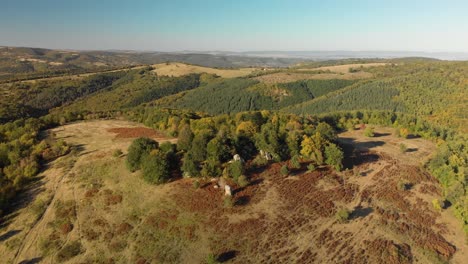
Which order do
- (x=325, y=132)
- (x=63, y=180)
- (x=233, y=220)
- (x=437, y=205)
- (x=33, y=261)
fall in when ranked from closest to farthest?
(x=33, y=261) < (x=233, y=220) < (x=437, y=205) < (x=63, y=180) < (x=325, y=132)

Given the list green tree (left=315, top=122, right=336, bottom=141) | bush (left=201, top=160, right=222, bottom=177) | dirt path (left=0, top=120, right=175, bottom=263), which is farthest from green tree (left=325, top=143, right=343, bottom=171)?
dirt path (left=0, top=120, right=175, bottom=263)

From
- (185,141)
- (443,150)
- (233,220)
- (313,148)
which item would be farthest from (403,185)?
(185,141)

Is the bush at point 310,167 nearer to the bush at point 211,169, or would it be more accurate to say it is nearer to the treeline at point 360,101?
the bush at point 211,169

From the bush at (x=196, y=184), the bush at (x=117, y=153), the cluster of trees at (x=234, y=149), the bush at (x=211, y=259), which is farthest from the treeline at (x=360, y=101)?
the bush at (x=211, y=259)

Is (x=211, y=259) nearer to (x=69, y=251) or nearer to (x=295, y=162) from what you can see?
(x=69, y=251)

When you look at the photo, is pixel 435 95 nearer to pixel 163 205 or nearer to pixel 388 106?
pixel 388 106

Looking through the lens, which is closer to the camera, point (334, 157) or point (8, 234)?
point (8, 234)

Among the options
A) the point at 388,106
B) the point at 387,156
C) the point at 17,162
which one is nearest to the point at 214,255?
the point at 17,162
